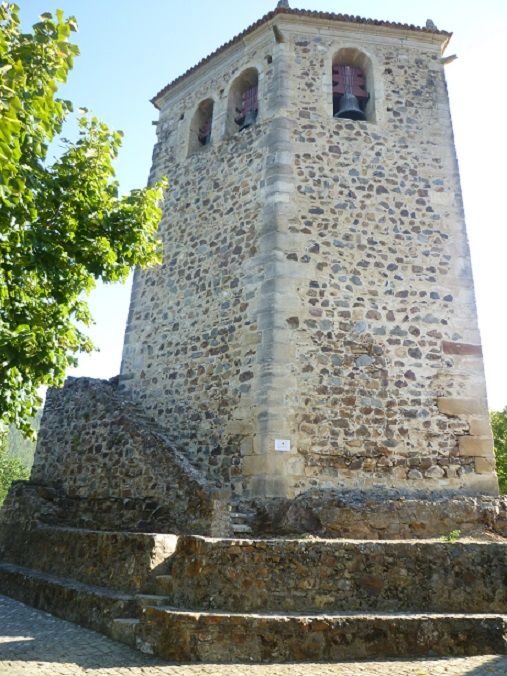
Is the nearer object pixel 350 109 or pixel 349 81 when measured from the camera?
pixel 350 109

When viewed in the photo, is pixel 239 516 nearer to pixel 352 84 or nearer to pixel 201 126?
pixel 352 84

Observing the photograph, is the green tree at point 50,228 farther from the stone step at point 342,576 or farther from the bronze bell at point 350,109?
the bronze bell at point 350,109

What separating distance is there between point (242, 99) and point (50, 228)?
7813 mm

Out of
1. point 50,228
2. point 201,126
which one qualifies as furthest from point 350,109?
point 50,228

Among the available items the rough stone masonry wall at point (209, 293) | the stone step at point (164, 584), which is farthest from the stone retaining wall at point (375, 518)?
the stone step at point (164, 584)

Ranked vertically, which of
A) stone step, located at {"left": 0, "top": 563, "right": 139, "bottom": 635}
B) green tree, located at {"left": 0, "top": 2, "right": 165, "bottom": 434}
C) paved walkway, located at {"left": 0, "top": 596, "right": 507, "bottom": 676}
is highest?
green tree, located at {"left": 0, "top": 2, "right": 165, "bottom": 434}

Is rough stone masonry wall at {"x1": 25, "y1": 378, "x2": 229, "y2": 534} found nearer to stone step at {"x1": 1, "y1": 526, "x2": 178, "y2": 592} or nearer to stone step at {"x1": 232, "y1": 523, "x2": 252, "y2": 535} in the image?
stone step at {"x1": 232, "y1": 523, "x2": 252, "y2": 535}

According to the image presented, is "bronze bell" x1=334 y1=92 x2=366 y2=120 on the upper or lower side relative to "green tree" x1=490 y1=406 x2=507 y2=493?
upper

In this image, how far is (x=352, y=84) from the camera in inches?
444

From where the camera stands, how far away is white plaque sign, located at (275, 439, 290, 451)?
8422mm

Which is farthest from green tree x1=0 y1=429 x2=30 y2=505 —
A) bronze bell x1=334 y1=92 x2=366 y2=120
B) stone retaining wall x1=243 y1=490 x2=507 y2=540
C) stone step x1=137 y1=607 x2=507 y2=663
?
stone step x1=137 y1=607 x2=507 y2=663

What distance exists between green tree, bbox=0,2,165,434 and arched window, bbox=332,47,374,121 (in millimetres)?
5742

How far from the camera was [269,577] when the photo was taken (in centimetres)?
513

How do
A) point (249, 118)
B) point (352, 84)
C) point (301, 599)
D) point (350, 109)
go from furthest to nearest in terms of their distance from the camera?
point (249, 118), point (352, 84), point (350, 109), point (301, 599)
